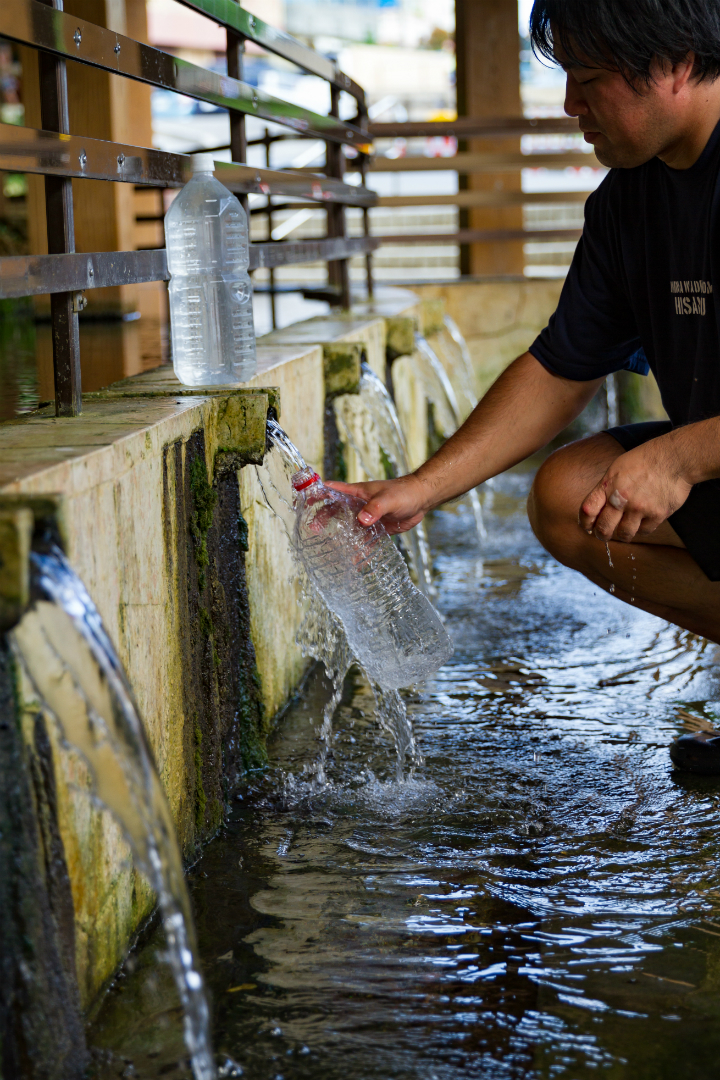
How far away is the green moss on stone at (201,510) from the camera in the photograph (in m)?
2.25

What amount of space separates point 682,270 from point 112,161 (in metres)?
1.20

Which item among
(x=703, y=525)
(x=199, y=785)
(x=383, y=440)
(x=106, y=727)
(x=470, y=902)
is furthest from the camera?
(x=383, y=440)

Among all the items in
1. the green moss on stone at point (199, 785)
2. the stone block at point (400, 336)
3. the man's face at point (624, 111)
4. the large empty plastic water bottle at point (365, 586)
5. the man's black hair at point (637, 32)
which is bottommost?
the green moss on stone at point (199, 785)

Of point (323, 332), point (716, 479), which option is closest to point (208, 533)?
point (716, 479)

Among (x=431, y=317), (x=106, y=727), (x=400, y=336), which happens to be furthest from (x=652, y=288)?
(x=431, y=317)

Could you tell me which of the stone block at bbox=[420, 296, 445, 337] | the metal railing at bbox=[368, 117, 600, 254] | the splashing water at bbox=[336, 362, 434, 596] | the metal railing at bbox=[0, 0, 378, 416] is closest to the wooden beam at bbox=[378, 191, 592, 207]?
the metal railing at bbox=[368, 117, 600, 254]

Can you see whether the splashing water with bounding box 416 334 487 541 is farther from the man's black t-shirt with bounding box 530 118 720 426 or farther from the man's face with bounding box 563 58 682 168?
the man's face with bounding box 563 58 682 168

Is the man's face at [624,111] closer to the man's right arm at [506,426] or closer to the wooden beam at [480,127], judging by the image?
the man's right arm at [506,426]

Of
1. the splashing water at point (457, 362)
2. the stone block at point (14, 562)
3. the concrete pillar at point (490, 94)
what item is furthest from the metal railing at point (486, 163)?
the stone block at point (14, 562)

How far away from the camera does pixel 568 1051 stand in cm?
159

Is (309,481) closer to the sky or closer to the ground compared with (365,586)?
closer to the sky

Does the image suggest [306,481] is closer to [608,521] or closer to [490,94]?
[608,521]

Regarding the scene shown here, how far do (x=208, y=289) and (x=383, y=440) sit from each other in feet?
5.00

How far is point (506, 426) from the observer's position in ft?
8.70
